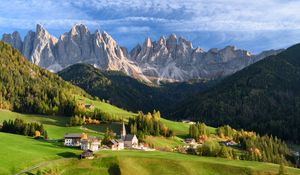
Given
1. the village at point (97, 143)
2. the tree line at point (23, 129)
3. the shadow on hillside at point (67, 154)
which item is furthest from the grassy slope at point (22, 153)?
the tree line at point (23, 129)

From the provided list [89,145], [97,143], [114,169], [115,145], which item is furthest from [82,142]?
[114,169]

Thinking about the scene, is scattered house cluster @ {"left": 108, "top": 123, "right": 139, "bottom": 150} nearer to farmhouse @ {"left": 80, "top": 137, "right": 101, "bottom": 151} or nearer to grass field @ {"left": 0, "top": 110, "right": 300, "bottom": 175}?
farmhouse @ {"left": 80, "top": 137, "right": 101, "bottom": 151}

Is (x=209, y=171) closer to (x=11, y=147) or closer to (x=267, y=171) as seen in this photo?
(x=267, y=171)

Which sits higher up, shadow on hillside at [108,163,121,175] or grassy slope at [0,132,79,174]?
grassy slope at [0,132,79,174]

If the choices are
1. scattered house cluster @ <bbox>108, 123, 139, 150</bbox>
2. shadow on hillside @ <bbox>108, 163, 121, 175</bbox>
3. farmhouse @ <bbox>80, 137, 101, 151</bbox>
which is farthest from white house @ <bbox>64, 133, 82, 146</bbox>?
shadow on hillside @ <bbox>108, 163, 121, 175</bbox>

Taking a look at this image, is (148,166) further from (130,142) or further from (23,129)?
(23,129)

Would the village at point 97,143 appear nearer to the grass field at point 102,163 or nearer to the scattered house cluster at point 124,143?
the scattered house cluster at point 124,143

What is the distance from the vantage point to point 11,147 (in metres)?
120

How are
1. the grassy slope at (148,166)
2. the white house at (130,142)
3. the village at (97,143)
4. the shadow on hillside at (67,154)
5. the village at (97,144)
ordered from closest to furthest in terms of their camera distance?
the grassy slope at (148,166) → the shadow on hillside at (67,154) → the village at (97,144) → the village at (97,143) → the white house at (130,142)

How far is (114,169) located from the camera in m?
111

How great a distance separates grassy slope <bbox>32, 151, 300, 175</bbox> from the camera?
359 ft

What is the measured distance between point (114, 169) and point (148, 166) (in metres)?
10.8

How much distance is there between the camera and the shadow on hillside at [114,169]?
10912 centimetres

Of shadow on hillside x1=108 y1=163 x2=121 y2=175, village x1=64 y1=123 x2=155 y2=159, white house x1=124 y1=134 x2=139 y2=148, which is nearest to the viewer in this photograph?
shadow on hillside x1=108 y1=163 x2=121 y2=175
